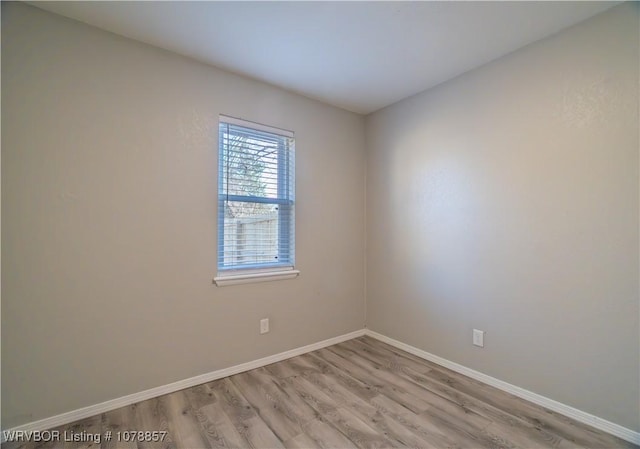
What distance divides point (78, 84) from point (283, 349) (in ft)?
8.27

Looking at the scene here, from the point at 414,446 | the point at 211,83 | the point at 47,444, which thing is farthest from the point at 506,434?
the point at 211,83

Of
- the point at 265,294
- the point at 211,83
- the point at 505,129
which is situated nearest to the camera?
the point at 505,129

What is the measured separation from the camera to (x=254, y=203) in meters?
2.66

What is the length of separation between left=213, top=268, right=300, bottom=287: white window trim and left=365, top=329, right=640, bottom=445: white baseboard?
1385 mm

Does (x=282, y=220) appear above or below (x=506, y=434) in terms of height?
above

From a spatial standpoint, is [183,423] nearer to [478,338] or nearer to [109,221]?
[109,221]

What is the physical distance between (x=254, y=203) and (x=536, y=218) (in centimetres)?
217

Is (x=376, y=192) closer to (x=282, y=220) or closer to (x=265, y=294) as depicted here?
(x=282, y=220)

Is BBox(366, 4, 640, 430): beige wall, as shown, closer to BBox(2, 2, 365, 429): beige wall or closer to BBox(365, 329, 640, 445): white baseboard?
BBox(365, 329, 640, 445): white baseboard

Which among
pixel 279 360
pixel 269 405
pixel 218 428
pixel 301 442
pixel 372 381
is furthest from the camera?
pixel 279 360

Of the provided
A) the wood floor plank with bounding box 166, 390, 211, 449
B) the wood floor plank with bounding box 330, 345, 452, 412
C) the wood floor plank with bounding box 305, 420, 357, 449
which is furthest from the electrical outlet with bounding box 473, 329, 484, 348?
the wood floor plank with bounding box 166, 390, 211, 449

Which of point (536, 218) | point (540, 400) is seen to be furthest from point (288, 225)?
point (540, 400)

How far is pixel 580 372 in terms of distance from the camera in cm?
189

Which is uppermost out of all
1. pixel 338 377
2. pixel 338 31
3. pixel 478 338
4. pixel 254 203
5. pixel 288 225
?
pixel 338 31
